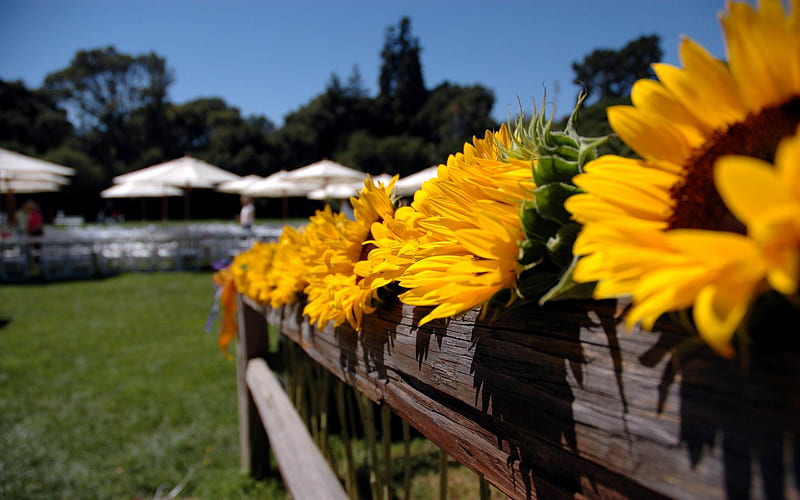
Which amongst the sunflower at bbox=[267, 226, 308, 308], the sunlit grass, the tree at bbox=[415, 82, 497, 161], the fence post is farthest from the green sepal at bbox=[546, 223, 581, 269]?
the tree at bbox=[415, 82, 497, 161]

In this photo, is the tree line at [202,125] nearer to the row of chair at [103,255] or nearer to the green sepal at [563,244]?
the row of chair at [103,255]

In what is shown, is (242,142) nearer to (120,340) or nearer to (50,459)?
(120,340)

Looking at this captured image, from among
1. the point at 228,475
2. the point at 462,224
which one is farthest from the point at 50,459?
the point at 462,224

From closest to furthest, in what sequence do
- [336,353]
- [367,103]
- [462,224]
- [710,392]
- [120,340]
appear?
[710,392]
[462,224]
[336,353]
[120,340]
[367,103]

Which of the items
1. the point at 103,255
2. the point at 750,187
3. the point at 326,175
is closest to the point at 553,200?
the point at 750,187

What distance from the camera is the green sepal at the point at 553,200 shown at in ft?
1.96

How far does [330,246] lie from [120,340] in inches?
308

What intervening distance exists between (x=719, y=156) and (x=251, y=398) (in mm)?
3844

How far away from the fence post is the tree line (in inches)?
1687

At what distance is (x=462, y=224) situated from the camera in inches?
28.7

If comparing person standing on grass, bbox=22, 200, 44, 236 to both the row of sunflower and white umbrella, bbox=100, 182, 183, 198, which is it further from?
the row of sunflower

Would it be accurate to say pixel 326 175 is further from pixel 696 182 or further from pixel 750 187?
pixel 750 187

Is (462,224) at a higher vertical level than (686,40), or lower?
lower

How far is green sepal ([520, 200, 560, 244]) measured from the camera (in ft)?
2.03
